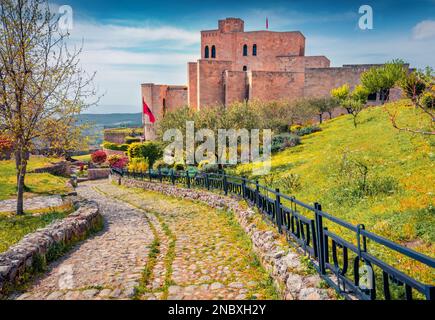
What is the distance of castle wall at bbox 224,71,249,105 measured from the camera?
45.0 m

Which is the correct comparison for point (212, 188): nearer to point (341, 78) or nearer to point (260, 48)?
point (341, 78)

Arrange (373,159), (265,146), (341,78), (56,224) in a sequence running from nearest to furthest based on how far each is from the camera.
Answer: (56,224), (373,159), (265,146), (341,78)

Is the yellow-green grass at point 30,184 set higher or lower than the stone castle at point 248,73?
lower

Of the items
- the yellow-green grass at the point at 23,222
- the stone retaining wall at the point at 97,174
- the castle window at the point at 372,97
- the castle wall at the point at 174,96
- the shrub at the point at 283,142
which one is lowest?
the stone retaining wall at the point at 97,174

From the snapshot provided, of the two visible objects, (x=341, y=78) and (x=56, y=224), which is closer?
(x=56, y=224)

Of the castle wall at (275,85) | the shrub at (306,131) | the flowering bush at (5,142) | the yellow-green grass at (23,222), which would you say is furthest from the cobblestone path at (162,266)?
the castle wall at (275,85)

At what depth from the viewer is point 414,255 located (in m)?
2.96

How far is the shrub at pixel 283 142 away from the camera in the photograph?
25719 millimetres

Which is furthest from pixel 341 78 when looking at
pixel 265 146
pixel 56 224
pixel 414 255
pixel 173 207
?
pixel 414 255

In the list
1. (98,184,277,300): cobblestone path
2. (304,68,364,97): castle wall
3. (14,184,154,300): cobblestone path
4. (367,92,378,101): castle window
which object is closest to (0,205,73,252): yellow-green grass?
(14,184,154,300): cobblestone path

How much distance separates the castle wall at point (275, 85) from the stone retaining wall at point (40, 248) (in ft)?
119

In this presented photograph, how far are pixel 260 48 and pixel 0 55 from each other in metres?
44.3

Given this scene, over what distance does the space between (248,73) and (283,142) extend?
2154 cm

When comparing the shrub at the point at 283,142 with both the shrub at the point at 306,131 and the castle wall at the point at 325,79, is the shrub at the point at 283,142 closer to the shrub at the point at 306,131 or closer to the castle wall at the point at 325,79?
the shrub at the point at 306,131
